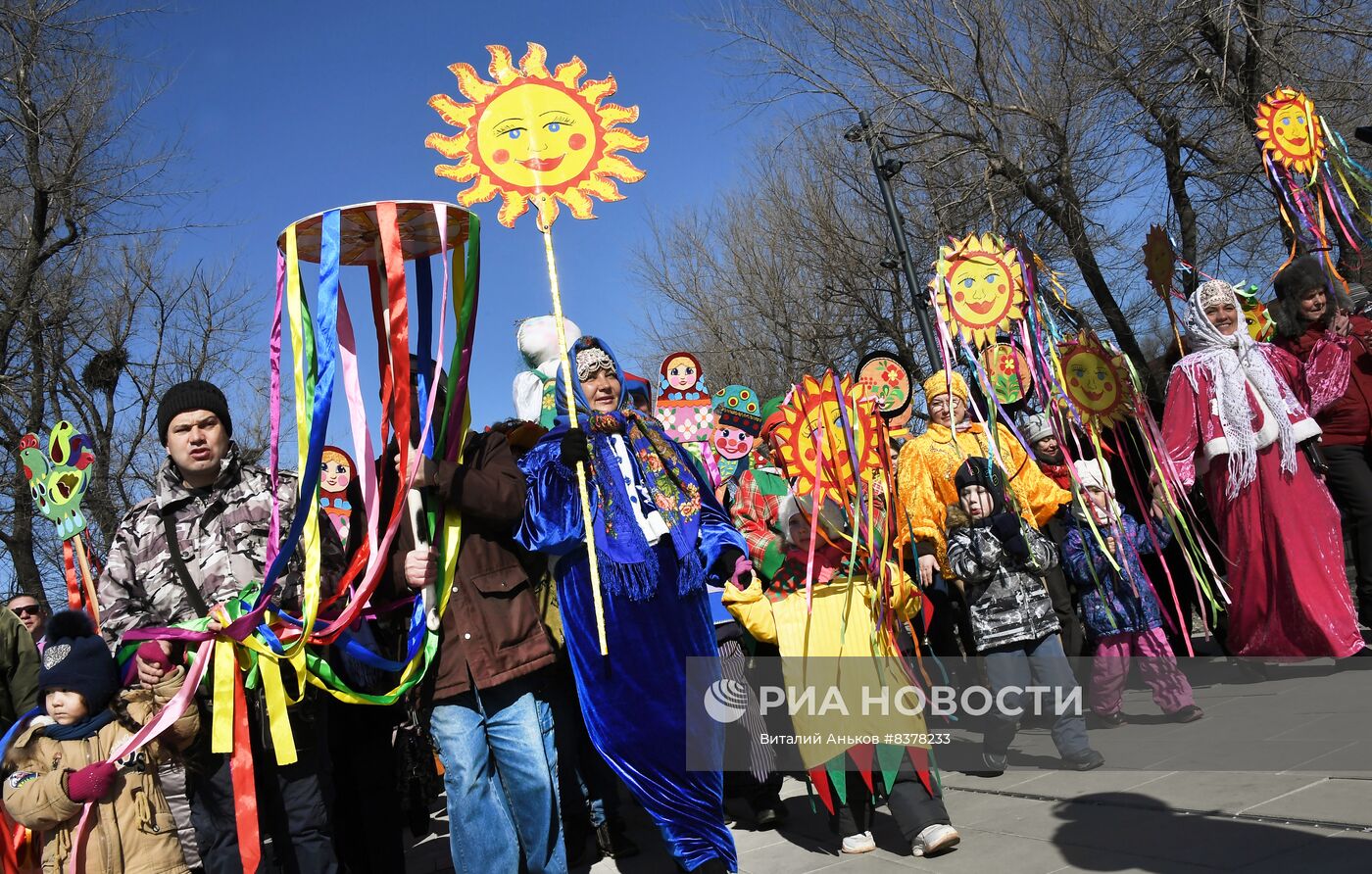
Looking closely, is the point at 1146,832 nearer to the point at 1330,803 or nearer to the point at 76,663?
Result: the point at 1330,803

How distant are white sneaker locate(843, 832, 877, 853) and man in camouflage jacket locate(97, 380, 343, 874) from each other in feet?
5.76

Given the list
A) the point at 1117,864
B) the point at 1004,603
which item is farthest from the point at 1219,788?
the point at 1004,603

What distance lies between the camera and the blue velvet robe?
347 cm

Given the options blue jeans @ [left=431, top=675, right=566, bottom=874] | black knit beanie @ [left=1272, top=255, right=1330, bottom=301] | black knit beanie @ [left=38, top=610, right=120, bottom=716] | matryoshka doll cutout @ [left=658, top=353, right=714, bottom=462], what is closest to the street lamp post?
matryoshka doll cutout @ [left=658, top=353, right=714, bottom=462]

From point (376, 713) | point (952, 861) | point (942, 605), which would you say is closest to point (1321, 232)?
point (942, 605)

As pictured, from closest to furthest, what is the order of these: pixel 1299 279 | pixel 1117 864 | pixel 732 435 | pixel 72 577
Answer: pixel 1117 864, pixel 1299 279, pixel 72 577, pixel 732 435

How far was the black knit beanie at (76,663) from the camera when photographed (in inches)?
136

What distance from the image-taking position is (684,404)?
836cm

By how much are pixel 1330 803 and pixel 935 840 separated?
1.19 m

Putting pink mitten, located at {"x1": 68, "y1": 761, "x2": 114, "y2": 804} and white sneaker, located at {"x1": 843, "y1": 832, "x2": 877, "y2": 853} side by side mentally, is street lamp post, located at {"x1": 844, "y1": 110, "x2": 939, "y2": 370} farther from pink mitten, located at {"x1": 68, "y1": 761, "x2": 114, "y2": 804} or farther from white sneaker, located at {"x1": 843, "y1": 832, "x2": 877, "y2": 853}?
pink mitten, located at {"x1": 68, "y1": 761, "x2": 114, "y2": 804}

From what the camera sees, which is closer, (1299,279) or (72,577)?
(1299,279)

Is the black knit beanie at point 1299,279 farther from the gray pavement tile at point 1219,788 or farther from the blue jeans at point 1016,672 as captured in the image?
the gray pavement tile at point 1219,788

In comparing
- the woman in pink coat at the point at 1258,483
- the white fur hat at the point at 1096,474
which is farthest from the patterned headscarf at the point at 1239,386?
the white fur hat at the point at 1096,474

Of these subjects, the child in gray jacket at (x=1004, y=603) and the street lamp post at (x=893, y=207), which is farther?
the street lamp post at (x=893, y=207)
